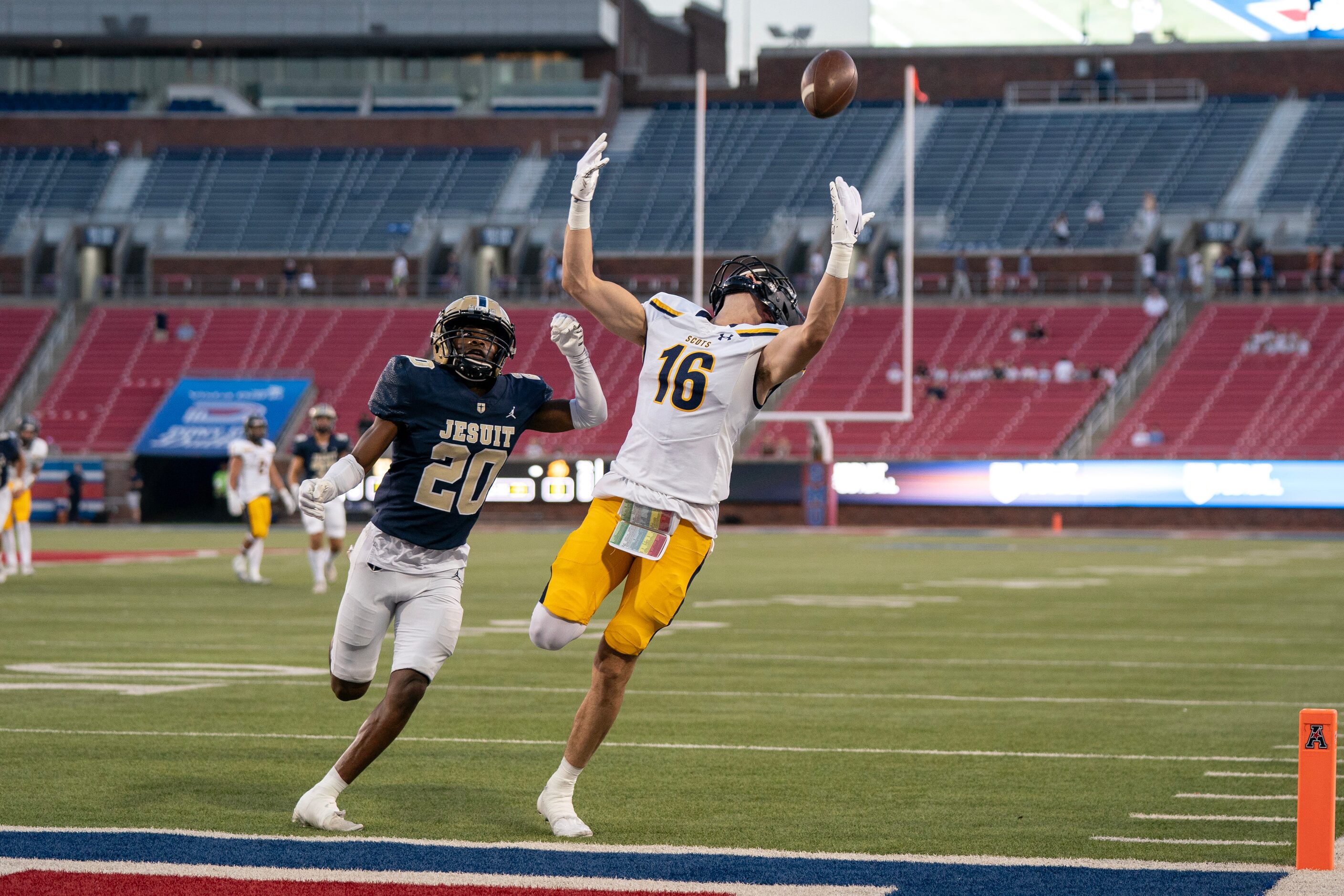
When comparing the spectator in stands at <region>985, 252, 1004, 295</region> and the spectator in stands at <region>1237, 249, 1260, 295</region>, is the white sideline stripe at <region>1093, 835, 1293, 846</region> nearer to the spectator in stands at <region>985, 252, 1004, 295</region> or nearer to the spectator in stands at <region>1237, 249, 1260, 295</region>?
the spectator in stands at <region>1237, 249, 1260, 295</region>

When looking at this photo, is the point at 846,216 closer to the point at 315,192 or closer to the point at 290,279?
the point at 290,279

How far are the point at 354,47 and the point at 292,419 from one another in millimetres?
16532

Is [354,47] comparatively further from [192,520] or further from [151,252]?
[192,520]

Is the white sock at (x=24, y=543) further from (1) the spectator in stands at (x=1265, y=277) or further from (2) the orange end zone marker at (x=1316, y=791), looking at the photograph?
(1) the spectator in stands at (x=1265, y=277)

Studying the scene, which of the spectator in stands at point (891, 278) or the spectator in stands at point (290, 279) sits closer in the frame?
the spectator in stands at point (891, 278)

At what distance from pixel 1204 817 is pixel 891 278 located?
39187 mm

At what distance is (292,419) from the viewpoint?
4331 centimetres

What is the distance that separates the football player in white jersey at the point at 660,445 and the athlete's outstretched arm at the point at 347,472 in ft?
2.30

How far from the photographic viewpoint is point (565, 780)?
19.9 ft

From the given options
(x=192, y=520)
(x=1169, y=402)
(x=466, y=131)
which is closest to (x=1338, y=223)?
(x=1169, y=402)

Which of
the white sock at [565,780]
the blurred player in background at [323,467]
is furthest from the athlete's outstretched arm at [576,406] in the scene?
the blurred player in background at [323,467]

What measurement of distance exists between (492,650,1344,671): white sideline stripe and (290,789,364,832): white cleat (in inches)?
239

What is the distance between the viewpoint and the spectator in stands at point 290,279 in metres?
48.2

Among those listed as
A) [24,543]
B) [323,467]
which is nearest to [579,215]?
[323,467]
